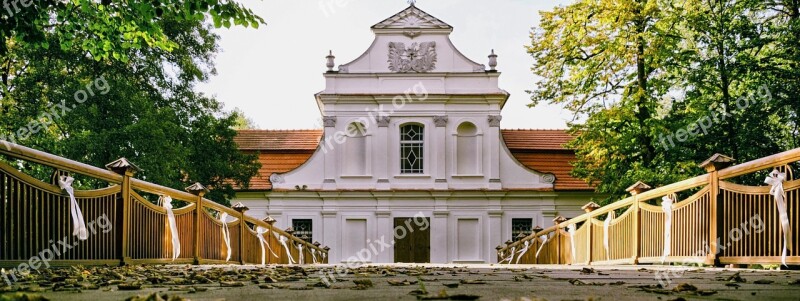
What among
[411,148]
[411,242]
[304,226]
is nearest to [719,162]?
[411,242]

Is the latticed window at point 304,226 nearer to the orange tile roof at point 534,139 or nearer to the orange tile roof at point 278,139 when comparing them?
the orange tile roof at point 278,139

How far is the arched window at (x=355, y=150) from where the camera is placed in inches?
1330

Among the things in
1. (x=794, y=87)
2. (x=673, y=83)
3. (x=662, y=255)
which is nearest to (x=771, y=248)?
(x=662, y=255)

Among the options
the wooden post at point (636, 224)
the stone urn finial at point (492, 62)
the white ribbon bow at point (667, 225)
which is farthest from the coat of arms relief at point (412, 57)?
the white ribbon bow at point (667, 225)

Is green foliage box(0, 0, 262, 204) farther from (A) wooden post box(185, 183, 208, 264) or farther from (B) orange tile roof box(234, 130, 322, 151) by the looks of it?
(A) wooden post box(185, 183, 208, 264)

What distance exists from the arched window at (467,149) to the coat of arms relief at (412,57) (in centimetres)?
289

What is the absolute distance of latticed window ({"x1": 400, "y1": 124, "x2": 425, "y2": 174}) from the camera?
111 feet

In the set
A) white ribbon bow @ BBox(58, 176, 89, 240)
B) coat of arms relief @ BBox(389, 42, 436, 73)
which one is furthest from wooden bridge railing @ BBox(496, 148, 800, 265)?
coat of arms relief @ BBox(389, 42, 436, 73)

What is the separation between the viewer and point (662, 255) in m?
10.1

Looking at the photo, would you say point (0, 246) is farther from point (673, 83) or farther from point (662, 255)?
point (673, 83)

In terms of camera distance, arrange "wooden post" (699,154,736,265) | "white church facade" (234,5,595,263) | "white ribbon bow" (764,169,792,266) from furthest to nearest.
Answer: "white church facade" (234,5,595,263), "wooden post" (699,154,736,265), "white ribbon bow" (764,169,792,266)

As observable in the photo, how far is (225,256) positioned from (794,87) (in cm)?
1413

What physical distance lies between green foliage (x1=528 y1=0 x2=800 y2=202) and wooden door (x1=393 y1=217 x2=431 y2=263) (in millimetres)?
9341

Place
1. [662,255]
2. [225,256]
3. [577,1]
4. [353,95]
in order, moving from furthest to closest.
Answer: [353,95], [577,1], [225,256], [662,255]
